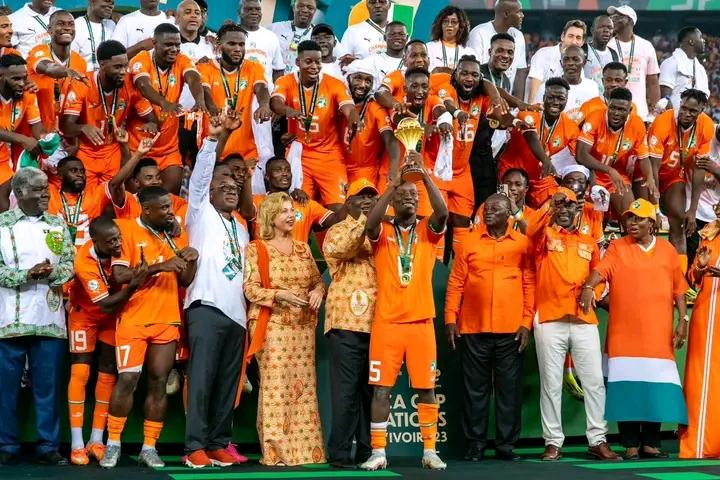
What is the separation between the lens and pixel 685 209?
13.7 metres

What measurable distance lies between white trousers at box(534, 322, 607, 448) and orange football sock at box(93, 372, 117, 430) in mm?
3537

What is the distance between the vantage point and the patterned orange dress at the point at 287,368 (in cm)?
1011

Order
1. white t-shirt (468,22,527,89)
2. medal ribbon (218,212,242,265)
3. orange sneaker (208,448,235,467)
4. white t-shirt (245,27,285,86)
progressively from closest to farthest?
orange sneaker (208,448,235,467)
medal ribbon (218,212,242,265)
white t-shirt (245,27,285,86)
white t-shirt (468,22,527,89)

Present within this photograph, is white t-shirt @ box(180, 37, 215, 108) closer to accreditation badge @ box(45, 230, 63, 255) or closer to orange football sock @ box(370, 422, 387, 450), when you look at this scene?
accreditation badge @ box(45, 230, 63, 255)

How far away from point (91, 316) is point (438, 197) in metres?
2.86

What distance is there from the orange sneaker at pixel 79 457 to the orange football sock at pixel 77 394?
20cm

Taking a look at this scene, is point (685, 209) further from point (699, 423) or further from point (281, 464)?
point (281, 464)

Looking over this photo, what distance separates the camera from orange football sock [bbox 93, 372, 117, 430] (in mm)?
9992

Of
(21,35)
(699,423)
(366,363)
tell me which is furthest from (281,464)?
(21,35)

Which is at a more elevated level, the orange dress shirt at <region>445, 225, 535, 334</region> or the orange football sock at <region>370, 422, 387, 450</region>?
the orange dress shirt at <region>445, 225, 535, 334</region>

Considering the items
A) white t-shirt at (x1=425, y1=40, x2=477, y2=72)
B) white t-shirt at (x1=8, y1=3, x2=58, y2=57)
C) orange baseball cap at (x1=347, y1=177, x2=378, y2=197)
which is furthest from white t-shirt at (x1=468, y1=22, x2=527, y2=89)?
white t-shirt at (x1=8, y1=3, x2=58, y2=57)

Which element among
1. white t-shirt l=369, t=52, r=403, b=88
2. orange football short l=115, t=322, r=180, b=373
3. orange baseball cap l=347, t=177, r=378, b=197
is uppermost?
white t-shirt l=369, t=52, r=403, b=88

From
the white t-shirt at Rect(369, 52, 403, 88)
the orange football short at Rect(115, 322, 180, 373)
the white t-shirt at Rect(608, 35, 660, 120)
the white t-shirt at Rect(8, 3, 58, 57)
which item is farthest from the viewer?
the white t-shirt at Rect(608, 35, 660, 120)

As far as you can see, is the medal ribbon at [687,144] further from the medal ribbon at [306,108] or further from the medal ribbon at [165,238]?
the medal ribbon at [165,238]
